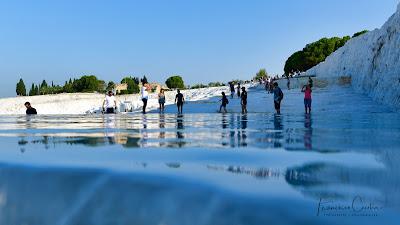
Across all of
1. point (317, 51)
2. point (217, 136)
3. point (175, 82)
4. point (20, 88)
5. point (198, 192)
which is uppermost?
point (317, 51)

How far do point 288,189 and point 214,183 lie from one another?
9.5 inches

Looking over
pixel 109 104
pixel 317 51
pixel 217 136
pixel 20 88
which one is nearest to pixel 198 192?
pixel 217 136

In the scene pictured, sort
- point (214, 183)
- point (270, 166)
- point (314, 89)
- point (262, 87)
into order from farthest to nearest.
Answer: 1. point (262, 87)
2. point (314, 89)
3. point (270, 166)
4. point (214, 183)

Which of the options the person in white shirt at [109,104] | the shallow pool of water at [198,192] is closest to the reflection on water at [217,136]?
the shallow pool of water at [198,192]

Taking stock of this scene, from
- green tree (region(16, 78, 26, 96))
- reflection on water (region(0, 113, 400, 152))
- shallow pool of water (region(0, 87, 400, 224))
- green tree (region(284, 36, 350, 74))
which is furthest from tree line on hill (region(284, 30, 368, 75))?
shallow pool of water (region(0, 87, 400, 224))

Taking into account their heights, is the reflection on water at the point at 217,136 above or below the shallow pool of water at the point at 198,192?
below

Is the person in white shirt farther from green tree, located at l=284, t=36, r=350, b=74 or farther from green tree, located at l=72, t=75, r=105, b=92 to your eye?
green tree, located at l=72, t=75, r=105, b=92

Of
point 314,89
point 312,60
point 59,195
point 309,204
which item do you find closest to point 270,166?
point 309,204

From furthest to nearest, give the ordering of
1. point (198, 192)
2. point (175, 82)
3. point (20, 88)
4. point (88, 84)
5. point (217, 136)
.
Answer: point (175, 82) → point (88, 84) → point (20, 88) → point (217, 136) → point (198, 192)

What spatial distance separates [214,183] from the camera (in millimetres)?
1529

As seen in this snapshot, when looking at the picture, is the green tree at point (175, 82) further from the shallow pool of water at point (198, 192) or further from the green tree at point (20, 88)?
the shallow pool of water at point (198, 192)

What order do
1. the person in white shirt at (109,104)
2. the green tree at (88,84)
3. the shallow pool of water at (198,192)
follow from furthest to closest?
the green tree at (88,84), the person in white shirt at (109,104), the shallow pool of water at (198,192)

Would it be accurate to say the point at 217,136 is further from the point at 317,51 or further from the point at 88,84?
the point at 88,84

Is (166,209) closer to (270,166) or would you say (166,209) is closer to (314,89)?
(270,166)
